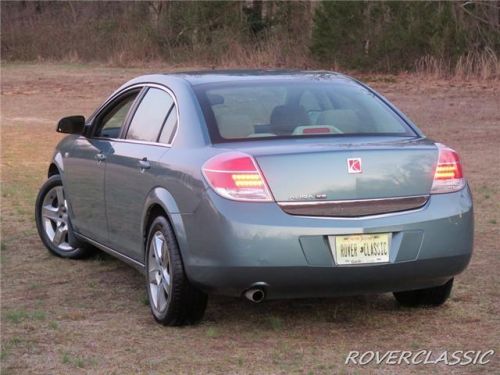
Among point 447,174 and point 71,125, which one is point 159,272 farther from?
point 71,125

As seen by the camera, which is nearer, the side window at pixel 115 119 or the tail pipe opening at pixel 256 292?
the tail pipe opening at pixel 256 292

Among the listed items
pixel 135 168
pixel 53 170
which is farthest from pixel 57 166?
pixel 135 168

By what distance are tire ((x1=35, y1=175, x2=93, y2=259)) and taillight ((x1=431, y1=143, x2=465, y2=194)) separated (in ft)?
11.1

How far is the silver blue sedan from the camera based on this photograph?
629cm

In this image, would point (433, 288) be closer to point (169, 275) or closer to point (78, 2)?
point (169, 275)

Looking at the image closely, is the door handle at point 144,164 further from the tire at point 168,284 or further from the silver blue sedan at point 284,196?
the tire at point 168,284

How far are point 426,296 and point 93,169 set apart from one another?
2.56m

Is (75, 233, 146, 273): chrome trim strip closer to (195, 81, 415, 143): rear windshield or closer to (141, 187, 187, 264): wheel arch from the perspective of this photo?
(141, 187, 187, 264): wheel arch

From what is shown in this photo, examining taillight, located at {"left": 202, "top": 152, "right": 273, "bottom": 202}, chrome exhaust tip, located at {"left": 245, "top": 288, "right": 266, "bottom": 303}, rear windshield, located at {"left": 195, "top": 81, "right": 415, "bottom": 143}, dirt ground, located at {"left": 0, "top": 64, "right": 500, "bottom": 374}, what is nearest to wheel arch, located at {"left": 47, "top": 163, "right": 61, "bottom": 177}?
dirt ground, located at {"left": 0, "top": 64, "right": 500, "bottom": 374}

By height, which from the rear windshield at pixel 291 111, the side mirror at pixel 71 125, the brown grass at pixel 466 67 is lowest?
the brown grass at pixel 466 67

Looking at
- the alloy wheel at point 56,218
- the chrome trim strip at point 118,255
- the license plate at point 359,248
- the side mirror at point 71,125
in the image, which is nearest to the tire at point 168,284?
the chrome trim strip at point 118,255

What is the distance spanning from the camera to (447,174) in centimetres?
665

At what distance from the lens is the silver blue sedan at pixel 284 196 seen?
20.6ft

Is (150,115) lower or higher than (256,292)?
higher
